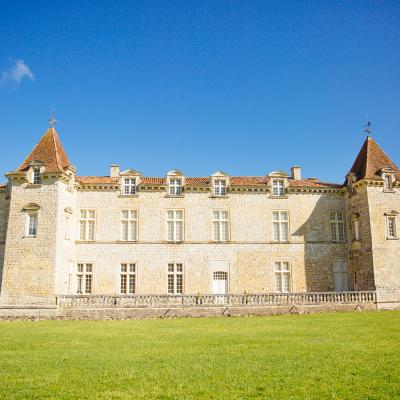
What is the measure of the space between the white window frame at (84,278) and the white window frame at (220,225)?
8.44m

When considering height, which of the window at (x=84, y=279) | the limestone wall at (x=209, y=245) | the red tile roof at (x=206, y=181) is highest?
the red tile roof at (x=206, y=181)

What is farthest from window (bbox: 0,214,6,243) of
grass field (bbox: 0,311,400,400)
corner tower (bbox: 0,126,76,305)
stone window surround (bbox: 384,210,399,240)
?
stone window surround (bbox: 384,210,399,240)

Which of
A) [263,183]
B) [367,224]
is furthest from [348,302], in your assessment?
[263,183]

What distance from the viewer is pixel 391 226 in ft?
90.2

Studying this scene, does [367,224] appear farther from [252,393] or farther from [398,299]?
[252,393]

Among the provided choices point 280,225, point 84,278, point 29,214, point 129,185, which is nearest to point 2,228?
point 29,214

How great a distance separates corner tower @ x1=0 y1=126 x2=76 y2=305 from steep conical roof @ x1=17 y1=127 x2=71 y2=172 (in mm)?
60

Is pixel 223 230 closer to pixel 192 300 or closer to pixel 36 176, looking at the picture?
pixel 192 300

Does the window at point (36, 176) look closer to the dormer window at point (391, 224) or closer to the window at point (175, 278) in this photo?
the window at point (175, 278)

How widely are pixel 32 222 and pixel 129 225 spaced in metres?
6.15

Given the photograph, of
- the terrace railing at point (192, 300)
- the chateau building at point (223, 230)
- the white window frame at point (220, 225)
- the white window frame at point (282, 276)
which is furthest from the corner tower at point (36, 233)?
the white window frame at point (282, 276)

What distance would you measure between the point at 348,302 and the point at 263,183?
9.71m

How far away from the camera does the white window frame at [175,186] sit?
1154 inches

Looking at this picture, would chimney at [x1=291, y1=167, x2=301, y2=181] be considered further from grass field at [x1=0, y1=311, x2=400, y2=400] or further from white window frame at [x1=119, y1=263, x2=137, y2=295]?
grass field at [x1=0, y1=311, x2=400, y2=400]
